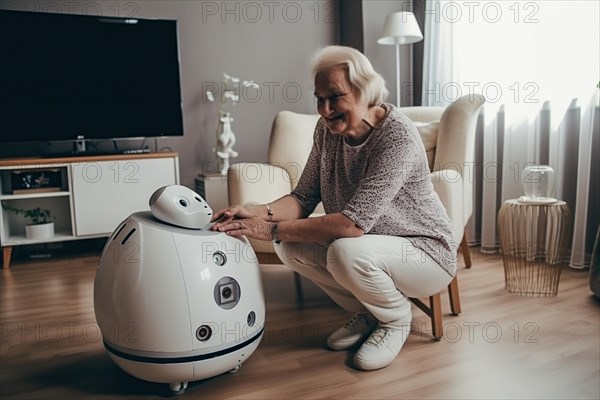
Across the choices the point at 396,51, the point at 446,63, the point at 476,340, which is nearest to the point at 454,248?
the point at 476,340

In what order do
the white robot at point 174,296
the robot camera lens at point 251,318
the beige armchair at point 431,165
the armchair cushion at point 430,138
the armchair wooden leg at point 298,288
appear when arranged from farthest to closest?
the armchair cushion at point 430,138 < the armchair wooden leg at point 298,288 < the beige armchair at point 431,165 < the robot camera lens at point 251,318 < the white robot at point 174,296

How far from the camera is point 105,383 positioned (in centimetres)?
150

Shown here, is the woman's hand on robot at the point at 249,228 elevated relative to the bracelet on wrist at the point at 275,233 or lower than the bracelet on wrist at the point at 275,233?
elevated

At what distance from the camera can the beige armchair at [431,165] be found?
6.36 ft

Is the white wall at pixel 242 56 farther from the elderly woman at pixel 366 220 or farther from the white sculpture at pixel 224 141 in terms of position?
the elderly woman at pixel 366 220

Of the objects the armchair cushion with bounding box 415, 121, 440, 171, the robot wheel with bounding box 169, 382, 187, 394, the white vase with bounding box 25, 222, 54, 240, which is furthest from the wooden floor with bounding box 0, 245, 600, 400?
the white vase with bounding box 25, 222, 54, 240

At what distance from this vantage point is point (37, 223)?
308cm

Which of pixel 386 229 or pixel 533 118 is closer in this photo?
pixel 386 229

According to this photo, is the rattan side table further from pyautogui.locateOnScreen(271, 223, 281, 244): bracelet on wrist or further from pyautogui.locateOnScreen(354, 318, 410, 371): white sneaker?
pyautogui.locateOnScreen(271, 223, 281, 244): bracelet on wrist

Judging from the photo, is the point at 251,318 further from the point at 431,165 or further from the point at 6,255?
the point at 6,255

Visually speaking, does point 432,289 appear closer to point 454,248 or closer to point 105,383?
point 454,248

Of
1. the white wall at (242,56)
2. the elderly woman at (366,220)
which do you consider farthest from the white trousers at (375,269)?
the white wall at (242,56)

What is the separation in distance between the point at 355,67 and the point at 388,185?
0.34 m

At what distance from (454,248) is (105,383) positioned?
3.55ft
